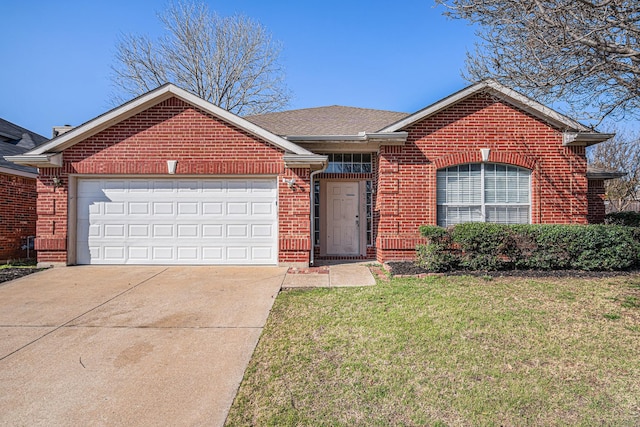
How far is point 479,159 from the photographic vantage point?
866cm

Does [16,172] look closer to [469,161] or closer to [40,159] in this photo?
[40,159]

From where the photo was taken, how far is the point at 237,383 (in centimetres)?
328

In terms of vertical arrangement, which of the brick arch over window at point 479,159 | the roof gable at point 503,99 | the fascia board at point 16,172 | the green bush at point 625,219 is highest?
the roof gable at point 503,99

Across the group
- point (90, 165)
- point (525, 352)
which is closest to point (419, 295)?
point (525, 352)

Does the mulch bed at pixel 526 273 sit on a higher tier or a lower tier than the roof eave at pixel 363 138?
lower

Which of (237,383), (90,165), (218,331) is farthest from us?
(90,165)

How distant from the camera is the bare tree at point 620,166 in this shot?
56.9 ft

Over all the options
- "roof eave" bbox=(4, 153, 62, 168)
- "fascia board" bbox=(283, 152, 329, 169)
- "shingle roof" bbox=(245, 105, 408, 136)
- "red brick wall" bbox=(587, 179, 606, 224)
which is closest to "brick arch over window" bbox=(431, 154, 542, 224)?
"shingle roof" bbox=(245, 105, 408, 136)

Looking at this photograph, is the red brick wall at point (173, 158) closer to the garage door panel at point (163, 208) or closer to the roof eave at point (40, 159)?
the roof eave at point (40, 159)

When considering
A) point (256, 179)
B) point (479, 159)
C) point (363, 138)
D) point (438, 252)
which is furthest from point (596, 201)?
point (256, 179)

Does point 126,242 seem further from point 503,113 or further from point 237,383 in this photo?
point 503,113

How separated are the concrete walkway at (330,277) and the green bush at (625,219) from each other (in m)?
8.11

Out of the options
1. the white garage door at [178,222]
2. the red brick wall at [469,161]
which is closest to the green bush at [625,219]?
the red brick wall at [469,161]

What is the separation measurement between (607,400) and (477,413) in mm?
1291
